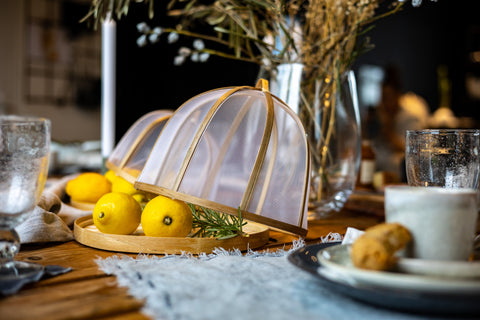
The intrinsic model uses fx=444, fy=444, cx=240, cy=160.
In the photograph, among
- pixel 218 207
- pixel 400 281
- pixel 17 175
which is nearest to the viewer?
pixel 400 281

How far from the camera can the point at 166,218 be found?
712 mm

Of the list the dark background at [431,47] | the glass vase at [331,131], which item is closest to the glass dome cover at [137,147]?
the glass vase at [331,131]

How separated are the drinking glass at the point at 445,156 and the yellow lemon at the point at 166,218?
1.34 ft

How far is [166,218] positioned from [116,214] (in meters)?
0.09

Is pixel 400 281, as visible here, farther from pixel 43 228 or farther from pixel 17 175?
pixel 43 228

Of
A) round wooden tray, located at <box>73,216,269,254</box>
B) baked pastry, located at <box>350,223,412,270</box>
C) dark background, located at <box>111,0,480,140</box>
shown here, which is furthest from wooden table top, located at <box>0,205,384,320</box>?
dark background, located at <box>111,0,480,140</box>

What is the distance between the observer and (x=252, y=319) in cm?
42

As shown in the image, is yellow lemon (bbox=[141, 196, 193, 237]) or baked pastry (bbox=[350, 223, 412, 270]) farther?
yellow lemon (bbox=[141, 196, 193, 237])

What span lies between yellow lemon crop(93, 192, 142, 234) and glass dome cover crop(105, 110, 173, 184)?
188 mm

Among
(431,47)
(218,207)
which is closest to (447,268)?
(218,207)

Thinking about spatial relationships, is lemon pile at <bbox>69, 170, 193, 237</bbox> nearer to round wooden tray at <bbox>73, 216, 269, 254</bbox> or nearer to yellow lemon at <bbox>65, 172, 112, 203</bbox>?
round wooden tray at <bbox>73, 216, 269, 254</bbox>

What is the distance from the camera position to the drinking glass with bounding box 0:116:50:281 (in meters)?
0.53

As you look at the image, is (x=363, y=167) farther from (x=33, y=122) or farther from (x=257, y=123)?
(x=33, y=122)

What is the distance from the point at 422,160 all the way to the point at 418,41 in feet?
20.5
